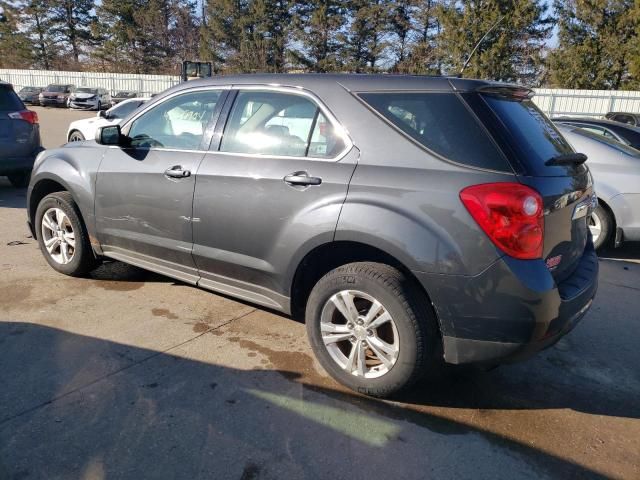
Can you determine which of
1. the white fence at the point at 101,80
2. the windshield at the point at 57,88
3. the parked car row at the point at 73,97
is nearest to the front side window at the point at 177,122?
the parked car row at the point at 73,97

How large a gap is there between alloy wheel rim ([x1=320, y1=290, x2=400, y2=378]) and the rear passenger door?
367 mm

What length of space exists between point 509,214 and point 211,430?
1.83m

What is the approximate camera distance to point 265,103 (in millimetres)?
3543

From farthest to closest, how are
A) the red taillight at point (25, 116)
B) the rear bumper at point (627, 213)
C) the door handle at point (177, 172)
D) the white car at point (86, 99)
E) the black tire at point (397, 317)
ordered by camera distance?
A: 1. the white car at point (86, 99)
2. the red taillight at point (25, 116)
3. the rear bumper at point (627, 213)
4. the door handle at point (177, 172)
5. the black tire at point (397, 317)

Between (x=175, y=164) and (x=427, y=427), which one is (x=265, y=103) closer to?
(x=175, y=164)

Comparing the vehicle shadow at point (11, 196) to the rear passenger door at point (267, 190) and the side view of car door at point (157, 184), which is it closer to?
the side view of car door at point (157, 184)

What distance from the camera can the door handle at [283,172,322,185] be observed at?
3111 millimetres

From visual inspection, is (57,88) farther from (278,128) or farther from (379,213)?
(379,213)

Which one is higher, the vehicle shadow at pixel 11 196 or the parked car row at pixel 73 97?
the parked car row at pixel 73 97

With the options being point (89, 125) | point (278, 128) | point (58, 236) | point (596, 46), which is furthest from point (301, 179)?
point (596, 46)

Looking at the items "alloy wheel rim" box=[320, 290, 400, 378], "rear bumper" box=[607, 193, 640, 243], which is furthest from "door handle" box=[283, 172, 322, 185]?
"rear bumper" box=[607, 193, 640, 243]

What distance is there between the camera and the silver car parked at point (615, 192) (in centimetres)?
594

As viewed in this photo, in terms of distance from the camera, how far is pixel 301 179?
3154mm

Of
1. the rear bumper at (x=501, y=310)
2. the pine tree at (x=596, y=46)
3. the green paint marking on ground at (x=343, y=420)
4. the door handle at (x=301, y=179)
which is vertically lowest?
the green paint marking on ground at (x=343, y=420)
